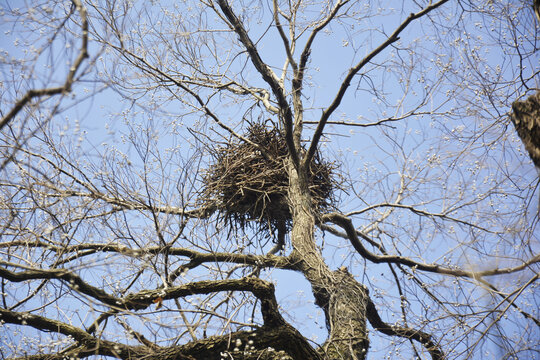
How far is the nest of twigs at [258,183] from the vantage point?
17.6 feet

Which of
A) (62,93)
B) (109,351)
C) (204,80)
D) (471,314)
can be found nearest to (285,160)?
(204,80)

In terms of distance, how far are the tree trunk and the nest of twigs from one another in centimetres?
31

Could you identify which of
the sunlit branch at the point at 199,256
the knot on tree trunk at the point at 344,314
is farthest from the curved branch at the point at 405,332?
the sunlit branch at the point at 199,256

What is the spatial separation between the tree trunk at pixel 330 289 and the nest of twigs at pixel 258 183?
31 cm

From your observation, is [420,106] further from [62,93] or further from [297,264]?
[62,93]

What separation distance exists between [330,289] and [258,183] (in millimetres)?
1517

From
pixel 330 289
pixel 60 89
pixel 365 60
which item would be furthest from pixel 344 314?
pixel 60 89

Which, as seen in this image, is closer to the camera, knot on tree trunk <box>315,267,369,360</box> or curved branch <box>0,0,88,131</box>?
curved branch <box>0,0,88,131</box>

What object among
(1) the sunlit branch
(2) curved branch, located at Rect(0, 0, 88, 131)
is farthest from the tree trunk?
(2) curved branch, located at Rect(0, 0, 88, 131)

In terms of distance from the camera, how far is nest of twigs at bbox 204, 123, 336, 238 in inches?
212

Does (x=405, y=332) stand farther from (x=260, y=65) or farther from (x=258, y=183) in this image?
(x=260, y=65)

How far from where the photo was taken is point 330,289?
14.2ft

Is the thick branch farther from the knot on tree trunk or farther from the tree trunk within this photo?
the knot on tree trunk

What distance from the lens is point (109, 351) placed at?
3096mm
